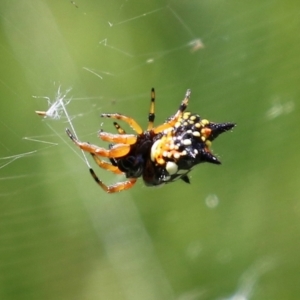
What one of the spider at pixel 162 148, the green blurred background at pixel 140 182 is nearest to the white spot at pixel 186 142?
the spider at pixel 162 148

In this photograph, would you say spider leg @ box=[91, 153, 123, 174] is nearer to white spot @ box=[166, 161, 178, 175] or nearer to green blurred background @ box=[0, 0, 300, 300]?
white spot @ box=[166, 161, 178, 175]

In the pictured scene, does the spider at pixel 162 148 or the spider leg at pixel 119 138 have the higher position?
Result: the spider leg at pixel 119 138

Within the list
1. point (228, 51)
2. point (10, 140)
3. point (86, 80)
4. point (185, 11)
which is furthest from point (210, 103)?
point (10, 140)

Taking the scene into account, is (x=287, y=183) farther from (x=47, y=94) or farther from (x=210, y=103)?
(x=47, y=94)

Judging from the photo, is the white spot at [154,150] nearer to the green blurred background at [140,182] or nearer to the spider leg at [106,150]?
the spider leg at [106,150]

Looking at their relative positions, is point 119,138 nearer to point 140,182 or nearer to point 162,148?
point 162,148

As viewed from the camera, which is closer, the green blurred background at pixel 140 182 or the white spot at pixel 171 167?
the white spot at pixel 171 167
